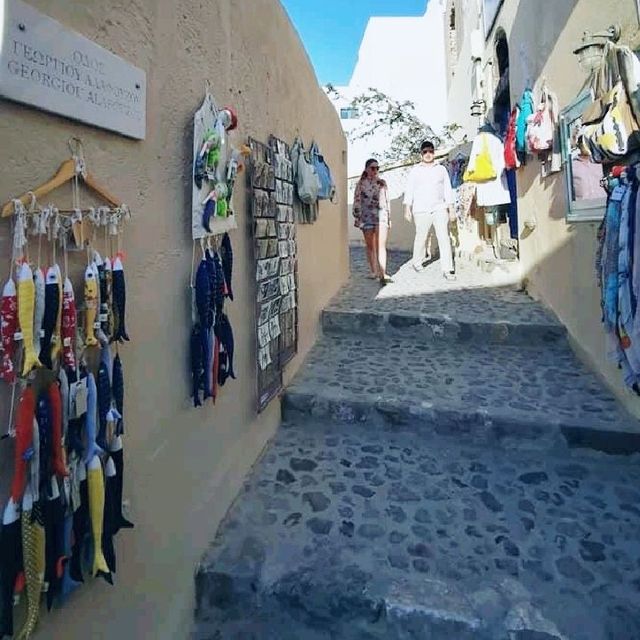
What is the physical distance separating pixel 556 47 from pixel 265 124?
91.9 inches

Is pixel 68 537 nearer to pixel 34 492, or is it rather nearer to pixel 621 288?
pixel 34 492

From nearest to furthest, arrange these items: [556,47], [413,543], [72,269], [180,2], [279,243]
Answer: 1. [72,269]
2. [180,2]
3. [413,543]
4. [279,243]
5. [556,47]

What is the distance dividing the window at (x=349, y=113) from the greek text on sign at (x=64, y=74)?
38.2ft

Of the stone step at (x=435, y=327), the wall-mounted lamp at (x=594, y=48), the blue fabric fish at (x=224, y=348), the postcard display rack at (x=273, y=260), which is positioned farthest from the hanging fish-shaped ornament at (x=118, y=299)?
the stone step at (x=435, y=327)

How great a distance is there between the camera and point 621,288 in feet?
6.41

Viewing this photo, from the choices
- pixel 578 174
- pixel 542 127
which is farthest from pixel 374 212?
pixel 578 174

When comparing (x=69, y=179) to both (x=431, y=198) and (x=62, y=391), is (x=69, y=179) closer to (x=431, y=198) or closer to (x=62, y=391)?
(x=62, y=391)

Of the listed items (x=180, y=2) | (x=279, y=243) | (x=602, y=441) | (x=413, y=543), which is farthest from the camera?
(x=279, y=243)

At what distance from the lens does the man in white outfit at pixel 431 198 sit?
199 inches

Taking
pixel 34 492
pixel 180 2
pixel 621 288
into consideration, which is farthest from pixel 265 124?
pixel 34 492

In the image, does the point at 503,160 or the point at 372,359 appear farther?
the point at 503,160

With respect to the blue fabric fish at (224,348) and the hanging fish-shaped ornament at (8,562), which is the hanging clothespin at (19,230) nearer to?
the hanging fish-shaped ornament at (8,562)

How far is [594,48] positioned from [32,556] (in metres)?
3.04

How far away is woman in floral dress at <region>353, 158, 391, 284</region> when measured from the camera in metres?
5.50
